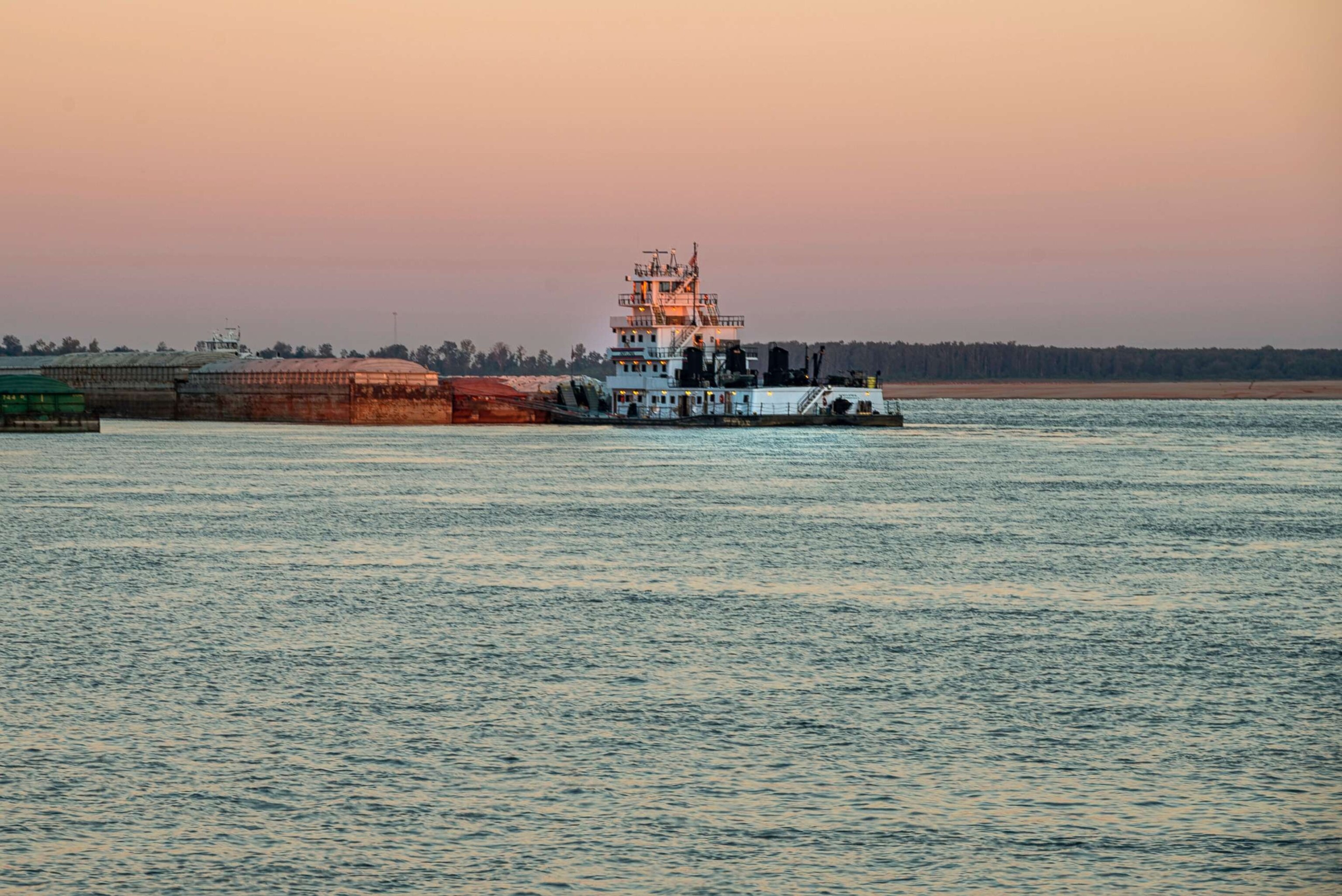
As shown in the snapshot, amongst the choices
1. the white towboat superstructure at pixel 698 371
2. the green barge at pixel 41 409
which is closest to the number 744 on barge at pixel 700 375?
the white towboat superstructure at pixel 698 371

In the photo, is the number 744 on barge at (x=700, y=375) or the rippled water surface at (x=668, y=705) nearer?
the rippled water surface at (x=668, y=705)

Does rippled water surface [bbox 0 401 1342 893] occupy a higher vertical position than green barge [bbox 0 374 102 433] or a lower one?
lower

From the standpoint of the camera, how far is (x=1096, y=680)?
24281 millimetres

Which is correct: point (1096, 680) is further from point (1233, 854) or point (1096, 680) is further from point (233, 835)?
point (233, 835)

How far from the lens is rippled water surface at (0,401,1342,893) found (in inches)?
618

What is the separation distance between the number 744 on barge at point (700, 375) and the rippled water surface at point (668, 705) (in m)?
83.9

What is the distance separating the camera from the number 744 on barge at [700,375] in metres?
137

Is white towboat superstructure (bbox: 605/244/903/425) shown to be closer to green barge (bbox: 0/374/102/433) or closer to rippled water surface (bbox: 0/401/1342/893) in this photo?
green barge (bbox: 0/374/102/433)

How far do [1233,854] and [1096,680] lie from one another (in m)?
8.63

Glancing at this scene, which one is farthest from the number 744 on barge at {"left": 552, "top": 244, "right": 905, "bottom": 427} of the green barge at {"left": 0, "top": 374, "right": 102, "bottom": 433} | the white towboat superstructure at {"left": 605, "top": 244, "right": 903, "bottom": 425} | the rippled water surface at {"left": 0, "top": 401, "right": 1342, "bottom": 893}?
the rippled water surface at {"left": 0, "top": 401, "right": 1342, "bottom": 893}

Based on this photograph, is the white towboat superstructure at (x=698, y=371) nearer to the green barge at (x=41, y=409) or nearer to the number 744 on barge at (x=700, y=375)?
the number 744 on barge at (x=700, y=375)

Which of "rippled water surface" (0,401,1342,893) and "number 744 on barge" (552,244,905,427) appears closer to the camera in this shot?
"rippled water surface" (0,401,1342,893)

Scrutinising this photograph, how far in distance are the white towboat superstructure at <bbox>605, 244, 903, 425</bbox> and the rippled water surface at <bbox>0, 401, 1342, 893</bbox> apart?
276ft

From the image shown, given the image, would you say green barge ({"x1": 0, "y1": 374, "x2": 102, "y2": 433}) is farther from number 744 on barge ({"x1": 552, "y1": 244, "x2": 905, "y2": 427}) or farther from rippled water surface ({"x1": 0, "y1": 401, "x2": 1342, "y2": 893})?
rippled water surface ({"x1": 0, "y1": 401, "x2": 1342, "y2": 893})
